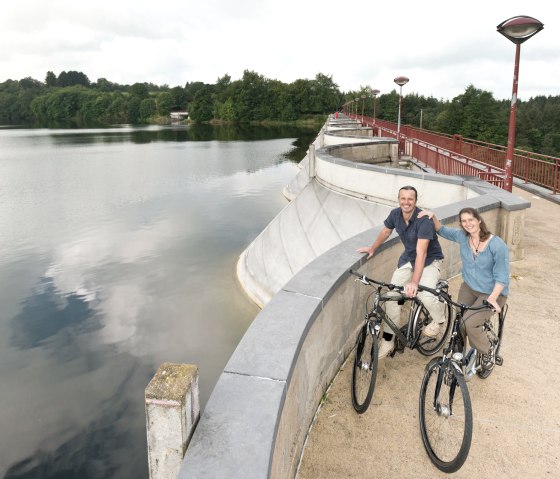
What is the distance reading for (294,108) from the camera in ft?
506

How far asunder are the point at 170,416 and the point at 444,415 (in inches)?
90.1

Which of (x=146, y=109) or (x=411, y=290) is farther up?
(x=146, y=109)

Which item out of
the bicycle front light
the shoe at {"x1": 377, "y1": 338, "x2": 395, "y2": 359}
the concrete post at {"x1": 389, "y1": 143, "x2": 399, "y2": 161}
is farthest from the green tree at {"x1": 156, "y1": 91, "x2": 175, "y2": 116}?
the bicycle front light

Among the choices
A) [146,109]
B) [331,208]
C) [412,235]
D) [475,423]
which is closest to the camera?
[475,423]

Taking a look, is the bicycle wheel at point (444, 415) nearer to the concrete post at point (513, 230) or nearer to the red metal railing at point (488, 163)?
the concrete post at point (513, 230)

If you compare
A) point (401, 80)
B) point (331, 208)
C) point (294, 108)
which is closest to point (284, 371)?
point (331, 208)

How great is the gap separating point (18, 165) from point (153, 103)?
138 meters

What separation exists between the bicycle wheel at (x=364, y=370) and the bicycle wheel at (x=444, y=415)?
472 mm

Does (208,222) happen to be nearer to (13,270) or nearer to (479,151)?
(13,270)

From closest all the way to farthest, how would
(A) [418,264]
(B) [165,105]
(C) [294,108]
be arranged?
1. (A) [418,264]
2. (C) [294,108]
3. (B) [165,105]

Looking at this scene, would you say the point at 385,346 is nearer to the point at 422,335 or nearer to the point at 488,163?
the point at 422,335

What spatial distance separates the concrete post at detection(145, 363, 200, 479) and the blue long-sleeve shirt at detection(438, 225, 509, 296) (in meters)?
2.87

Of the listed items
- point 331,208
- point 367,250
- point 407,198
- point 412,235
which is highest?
point 407,198

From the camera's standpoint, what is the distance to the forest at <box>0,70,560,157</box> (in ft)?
325
